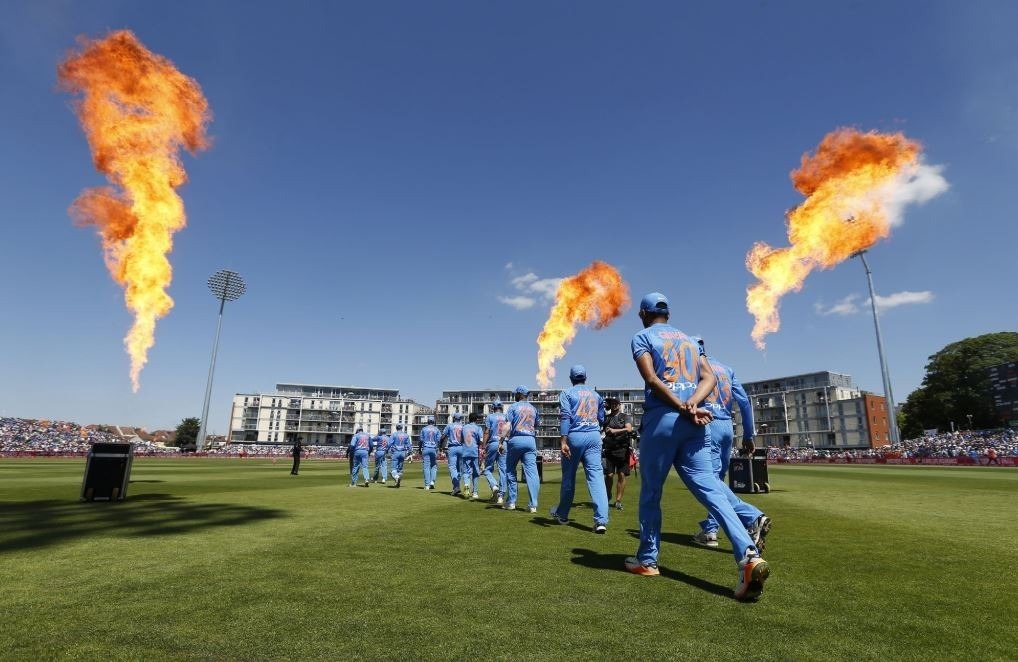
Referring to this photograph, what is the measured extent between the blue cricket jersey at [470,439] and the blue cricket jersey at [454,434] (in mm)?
180

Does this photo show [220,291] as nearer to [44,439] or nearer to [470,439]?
[44,439]

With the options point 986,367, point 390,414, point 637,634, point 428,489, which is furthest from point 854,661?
point 390,414

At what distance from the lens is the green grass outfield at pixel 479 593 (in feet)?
9.09

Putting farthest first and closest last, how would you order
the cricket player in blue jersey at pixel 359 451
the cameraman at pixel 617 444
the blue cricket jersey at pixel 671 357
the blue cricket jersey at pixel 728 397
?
the cricket player in blue jersey at pixel 359 451 → the cameraman at pixel 617 444 → the blue cricket jersey at pixel 728 397 → the blue cricket jersey at pixel 671 357

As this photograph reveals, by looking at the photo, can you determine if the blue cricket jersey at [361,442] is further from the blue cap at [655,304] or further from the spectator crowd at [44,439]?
the spectator crowd at [44,439]

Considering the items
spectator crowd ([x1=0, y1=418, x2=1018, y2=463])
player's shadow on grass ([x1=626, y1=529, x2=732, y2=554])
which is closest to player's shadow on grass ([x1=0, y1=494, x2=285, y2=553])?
player's shadow on grass ([x1=626, y1=529, x2=732, y2=554])

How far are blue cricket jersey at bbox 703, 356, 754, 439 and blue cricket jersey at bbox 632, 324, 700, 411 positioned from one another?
207 centimetres

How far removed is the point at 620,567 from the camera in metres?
4.73

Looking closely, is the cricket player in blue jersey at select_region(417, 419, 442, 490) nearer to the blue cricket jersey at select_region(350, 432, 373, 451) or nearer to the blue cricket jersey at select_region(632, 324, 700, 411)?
the blue cricket jersey at select_region(350, 432, 373, 451)

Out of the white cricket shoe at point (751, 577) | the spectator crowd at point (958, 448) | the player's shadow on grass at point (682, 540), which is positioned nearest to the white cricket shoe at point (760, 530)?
the player's shadow on grass at point (682, 540)

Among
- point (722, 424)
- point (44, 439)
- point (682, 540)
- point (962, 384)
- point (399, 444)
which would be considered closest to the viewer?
point (682, 540)

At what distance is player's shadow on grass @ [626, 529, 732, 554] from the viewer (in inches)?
229

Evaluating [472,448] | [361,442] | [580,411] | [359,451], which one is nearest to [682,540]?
[580,411]

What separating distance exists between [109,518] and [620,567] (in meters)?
7.70
